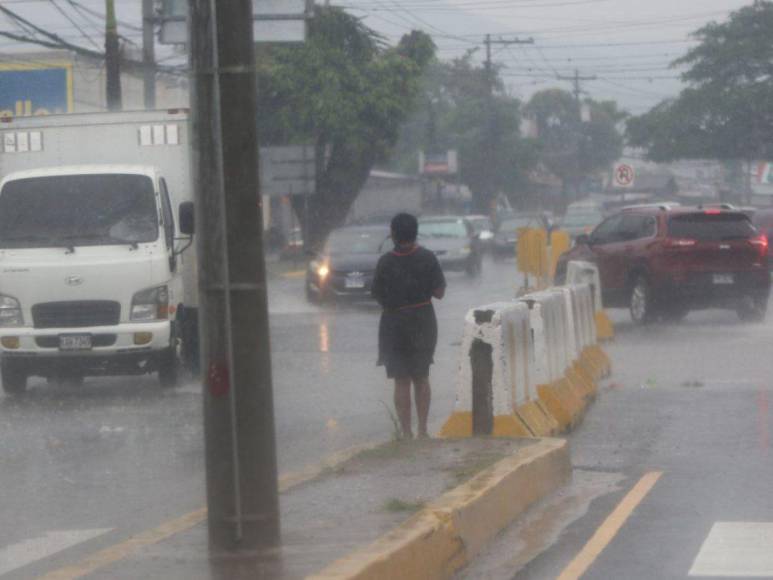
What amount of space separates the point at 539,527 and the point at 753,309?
56.0ft

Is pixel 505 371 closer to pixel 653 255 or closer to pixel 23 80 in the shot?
pixel 653 255

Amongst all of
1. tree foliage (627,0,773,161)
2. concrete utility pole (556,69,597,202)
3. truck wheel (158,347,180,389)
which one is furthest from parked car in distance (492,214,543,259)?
concrete utility pole (556,69,597,202)

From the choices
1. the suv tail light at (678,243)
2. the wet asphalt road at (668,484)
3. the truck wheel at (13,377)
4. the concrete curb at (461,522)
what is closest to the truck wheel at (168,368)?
the truck wheel at (13,377)

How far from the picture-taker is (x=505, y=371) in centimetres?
1155

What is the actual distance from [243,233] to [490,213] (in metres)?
86.8

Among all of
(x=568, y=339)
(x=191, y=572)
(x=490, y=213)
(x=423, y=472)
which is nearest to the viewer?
(x=191, y=572)

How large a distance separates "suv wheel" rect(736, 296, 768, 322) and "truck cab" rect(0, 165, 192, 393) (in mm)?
11242

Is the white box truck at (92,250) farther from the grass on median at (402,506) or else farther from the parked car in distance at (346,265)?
the parked car in distance at (346,265)

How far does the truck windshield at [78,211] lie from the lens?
16.9 meters

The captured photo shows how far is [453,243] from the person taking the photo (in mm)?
41969

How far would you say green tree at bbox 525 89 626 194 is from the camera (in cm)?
13200

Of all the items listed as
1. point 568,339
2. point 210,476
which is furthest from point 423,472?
point 568,339

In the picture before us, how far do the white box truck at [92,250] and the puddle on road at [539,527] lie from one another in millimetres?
6497

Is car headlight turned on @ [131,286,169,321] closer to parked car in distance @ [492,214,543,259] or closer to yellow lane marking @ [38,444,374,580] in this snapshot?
yellow lane marking @ [38,444,374,580]
